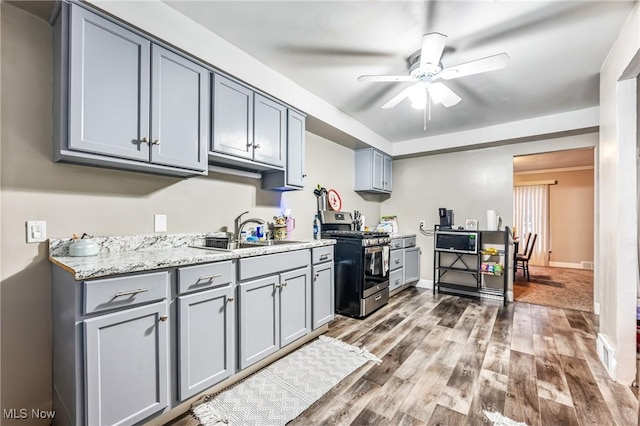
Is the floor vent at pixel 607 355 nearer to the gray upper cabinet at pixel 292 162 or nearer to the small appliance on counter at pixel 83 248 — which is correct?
the gray upper cabinet at pixel 292 162

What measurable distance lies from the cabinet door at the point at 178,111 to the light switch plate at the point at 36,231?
67cm

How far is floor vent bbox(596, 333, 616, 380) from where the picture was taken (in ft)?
6.53

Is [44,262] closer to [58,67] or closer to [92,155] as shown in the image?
[92,155]

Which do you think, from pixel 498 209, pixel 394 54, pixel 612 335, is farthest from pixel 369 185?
pixel 612 335

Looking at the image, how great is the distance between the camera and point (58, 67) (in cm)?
153

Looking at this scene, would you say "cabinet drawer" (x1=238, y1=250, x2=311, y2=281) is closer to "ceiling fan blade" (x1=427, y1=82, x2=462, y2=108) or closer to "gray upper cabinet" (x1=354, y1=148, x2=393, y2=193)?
"ceiling fan blade" (x1=427, y1=82, x2=462, y2=108)

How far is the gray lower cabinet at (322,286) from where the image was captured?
258 cm

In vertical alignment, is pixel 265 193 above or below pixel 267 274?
above

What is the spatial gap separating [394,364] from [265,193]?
1968 millimetres

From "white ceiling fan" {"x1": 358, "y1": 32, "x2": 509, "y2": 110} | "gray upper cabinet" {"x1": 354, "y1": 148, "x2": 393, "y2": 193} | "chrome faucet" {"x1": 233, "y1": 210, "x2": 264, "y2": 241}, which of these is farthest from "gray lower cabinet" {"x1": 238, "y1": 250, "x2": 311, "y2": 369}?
"gray upper cabinet" {"x1": 354, "y1": 148, "x2": 393, "y2": 193}

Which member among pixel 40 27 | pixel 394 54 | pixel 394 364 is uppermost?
pixel 394 54

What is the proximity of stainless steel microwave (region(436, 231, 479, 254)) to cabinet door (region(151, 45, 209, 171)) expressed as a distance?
3.58 metres

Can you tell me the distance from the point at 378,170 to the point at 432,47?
2.71 m

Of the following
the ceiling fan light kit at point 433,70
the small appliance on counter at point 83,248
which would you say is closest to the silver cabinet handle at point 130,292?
the small appliance on counter at point 83,248
